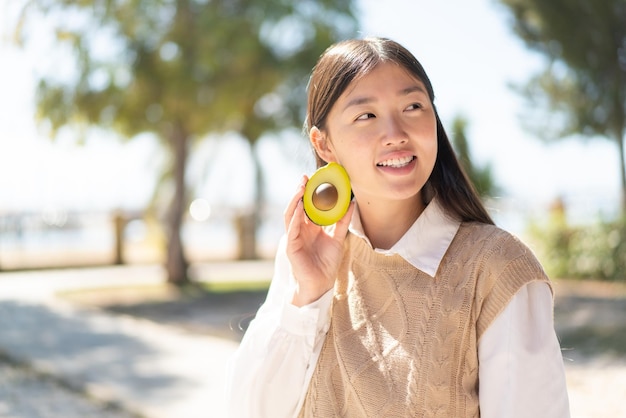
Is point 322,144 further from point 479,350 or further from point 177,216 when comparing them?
point 177,216

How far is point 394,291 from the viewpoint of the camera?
1.90m

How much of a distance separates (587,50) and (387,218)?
10883mm

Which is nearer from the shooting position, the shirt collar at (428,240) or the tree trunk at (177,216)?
the shirt collar at (428,240)

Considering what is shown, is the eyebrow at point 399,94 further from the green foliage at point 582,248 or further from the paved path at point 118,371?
the green foliage at point 582,248

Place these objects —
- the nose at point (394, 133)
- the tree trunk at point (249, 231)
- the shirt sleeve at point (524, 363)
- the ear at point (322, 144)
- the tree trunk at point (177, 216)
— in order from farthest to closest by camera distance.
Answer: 1. the tree trunk at point (249, 231)
2. the tree trunk at point (177, 216)
3. the ear at point (322, 144)
4. the nose at point (394, 133)
5. the shirt sleeve at point (524, 363)

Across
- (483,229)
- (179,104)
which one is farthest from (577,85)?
(483,229)

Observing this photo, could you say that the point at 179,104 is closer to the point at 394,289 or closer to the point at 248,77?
the point at 248,77

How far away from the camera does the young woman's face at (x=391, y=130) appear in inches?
72.6

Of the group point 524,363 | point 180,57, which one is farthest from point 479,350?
point 180,57

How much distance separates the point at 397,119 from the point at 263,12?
8.36 metres

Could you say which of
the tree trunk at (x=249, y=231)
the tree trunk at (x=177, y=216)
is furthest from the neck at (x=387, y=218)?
the tree trunk at (x=249, y=231)

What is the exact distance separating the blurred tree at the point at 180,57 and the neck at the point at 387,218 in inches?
311

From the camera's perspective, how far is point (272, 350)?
6.63 feet

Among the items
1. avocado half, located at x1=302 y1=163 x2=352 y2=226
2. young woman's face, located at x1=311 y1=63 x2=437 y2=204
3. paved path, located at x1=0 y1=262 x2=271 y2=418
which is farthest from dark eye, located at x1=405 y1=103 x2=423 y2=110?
paved path, located at x1=0 y1=262 x2=271 y2=418
